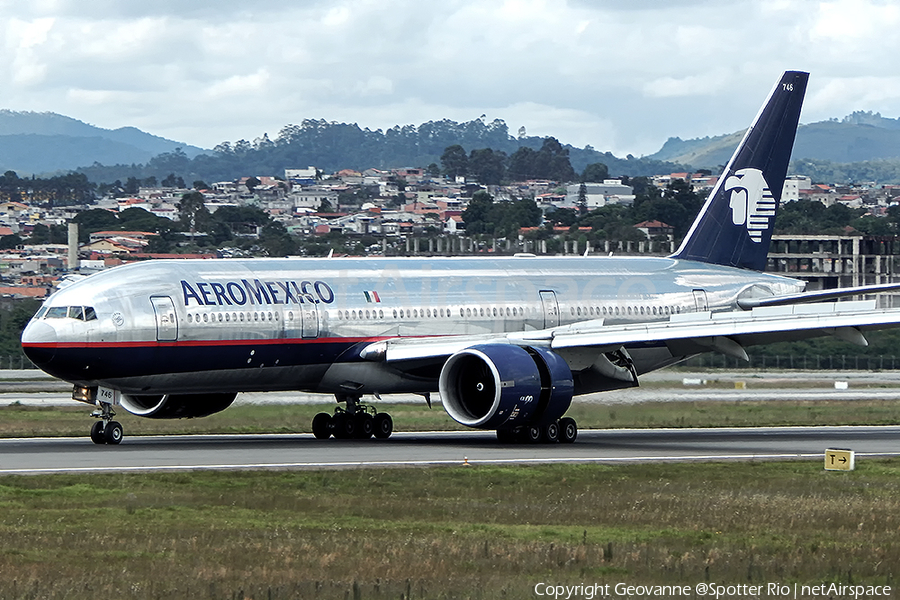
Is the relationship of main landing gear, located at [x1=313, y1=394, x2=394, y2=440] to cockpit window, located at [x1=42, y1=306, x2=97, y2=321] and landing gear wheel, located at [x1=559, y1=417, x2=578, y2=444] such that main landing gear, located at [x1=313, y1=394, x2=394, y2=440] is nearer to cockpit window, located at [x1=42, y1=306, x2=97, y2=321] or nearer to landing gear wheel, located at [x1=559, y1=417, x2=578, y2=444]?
landing gear wheel, located at [x1=559, y1=417, x2=578, y2=444]

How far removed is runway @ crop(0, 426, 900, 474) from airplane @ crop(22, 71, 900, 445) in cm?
105

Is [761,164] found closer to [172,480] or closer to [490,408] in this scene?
[490,408]

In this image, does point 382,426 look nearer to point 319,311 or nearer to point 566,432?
point 319,311

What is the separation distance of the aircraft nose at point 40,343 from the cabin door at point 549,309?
13.9 m

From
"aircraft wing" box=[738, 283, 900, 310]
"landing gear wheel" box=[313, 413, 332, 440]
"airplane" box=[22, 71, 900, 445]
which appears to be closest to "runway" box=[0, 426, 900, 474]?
"landing gear wheel" box=[313, 413, 332, 440]

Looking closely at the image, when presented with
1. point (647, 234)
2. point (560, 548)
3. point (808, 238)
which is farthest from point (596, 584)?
point (647, 234)

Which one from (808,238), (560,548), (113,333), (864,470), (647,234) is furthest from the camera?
(647,234)

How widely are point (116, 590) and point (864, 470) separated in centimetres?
1874

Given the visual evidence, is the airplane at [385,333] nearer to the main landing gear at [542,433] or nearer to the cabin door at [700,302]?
the main landing gear at [542,433]

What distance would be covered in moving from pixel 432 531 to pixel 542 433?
51.2 feet

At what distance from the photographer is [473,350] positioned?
118ft

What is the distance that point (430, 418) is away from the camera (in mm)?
48312

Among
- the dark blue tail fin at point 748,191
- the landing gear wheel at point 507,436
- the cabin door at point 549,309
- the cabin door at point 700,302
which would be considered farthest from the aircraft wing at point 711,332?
the dark blue tail fin at point 748,191

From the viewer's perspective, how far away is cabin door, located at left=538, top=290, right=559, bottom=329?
41.9 meters
